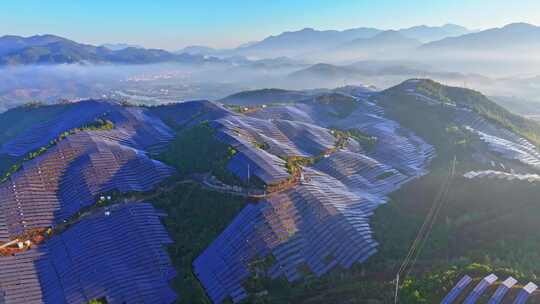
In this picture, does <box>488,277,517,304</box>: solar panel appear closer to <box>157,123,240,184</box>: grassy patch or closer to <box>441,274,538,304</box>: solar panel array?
<box>441,274,538,304</box>: solar panel array

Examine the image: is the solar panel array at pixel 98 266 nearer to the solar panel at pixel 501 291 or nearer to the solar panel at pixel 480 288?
the solar panel at pixel 480 288

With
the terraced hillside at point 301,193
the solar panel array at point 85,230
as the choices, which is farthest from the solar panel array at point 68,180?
the terraced hillside at point 301,193

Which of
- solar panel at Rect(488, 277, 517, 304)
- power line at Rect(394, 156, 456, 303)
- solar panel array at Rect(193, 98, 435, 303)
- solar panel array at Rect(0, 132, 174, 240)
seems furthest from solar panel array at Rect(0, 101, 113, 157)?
solar panel at Rect(488, 277, 517, 304)

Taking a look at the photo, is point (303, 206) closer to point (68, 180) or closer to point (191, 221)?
point (191, 221)

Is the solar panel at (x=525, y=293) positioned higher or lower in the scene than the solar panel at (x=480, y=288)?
higher

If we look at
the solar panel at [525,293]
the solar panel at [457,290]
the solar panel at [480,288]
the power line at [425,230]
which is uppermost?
the solar panel at [525,293]

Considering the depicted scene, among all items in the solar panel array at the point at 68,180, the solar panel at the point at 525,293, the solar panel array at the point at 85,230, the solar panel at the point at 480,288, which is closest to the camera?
the solar panel at the point at 525,293
